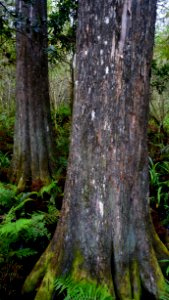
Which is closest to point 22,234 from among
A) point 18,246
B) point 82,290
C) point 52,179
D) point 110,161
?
point 18,246

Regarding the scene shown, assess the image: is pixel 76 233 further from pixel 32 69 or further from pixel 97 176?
pixel 32 69

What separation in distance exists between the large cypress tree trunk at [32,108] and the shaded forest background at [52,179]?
11.3 inches

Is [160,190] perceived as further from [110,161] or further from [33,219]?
[110,161]

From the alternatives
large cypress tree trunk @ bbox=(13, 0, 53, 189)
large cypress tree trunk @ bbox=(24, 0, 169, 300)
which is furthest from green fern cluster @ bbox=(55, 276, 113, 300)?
large cypress tree trunk @ bbox=(13, 0, 53, 189)

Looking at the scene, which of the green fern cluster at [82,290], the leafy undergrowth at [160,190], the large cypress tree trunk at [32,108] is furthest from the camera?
the large cypress tree trunk at [32,108]

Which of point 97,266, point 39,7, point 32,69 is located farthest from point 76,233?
point 39,7

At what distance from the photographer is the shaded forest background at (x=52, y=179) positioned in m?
3.86

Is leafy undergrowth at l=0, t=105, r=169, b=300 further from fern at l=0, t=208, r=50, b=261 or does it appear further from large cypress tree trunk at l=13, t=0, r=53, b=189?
large cypress tree trunk at l=13, t=0, r=53, b=189

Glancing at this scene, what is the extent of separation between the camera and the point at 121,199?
10.8ft

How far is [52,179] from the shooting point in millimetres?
7016

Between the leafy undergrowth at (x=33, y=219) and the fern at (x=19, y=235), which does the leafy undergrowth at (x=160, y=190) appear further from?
the fern at (x=19, y=235)

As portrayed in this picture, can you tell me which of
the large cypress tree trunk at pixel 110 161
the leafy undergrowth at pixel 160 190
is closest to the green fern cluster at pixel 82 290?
the large cypress tree trunk at pixel 110 161

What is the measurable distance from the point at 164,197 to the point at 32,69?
11.6 feet

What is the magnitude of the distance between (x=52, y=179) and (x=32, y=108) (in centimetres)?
150
